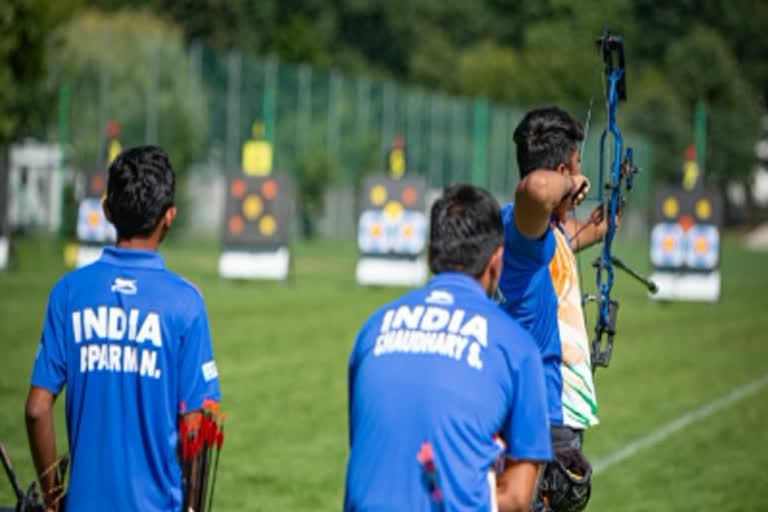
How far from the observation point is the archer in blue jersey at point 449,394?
364 cm

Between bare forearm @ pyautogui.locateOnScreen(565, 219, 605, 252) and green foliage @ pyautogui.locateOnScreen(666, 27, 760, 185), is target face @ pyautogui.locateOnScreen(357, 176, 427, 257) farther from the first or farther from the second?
green foliage @ pyautogui.locateOnScreen(666, 27, 760, 185)

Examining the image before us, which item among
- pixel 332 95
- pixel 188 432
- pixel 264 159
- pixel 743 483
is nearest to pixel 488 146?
pixel 332 95

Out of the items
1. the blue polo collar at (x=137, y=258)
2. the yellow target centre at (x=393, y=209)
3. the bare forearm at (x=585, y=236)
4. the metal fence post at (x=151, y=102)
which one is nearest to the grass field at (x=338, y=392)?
the yellow target centre at (x=393, y=209)

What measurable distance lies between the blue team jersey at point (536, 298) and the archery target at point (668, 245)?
20.5m

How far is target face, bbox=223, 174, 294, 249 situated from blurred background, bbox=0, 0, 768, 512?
0.08 meters

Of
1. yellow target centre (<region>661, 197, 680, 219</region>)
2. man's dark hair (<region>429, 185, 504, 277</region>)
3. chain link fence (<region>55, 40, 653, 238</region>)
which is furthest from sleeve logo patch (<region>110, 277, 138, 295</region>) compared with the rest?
chain link fence (<region>55, 40, 653, 238</region>)

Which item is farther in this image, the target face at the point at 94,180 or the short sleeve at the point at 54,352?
the target face at the point at 94,180

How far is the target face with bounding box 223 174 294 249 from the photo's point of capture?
2439 centimetres

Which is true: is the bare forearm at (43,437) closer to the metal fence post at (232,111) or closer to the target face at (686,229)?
the target face at (686,229)

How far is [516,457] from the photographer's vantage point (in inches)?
149

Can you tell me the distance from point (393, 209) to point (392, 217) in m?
0.28

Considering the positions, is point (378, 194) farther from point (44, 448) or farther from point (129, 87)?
point (44, 448)

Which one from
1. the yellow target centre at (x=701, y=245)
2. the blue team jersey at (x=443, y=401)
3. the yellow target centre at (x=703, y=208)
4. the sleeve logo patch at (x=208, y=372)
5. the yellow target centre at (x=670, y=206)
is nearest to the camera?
the blue team jersey at (x=443, y=401)

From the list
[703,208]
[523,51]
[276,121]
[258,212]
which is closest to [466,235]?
[258,212]
